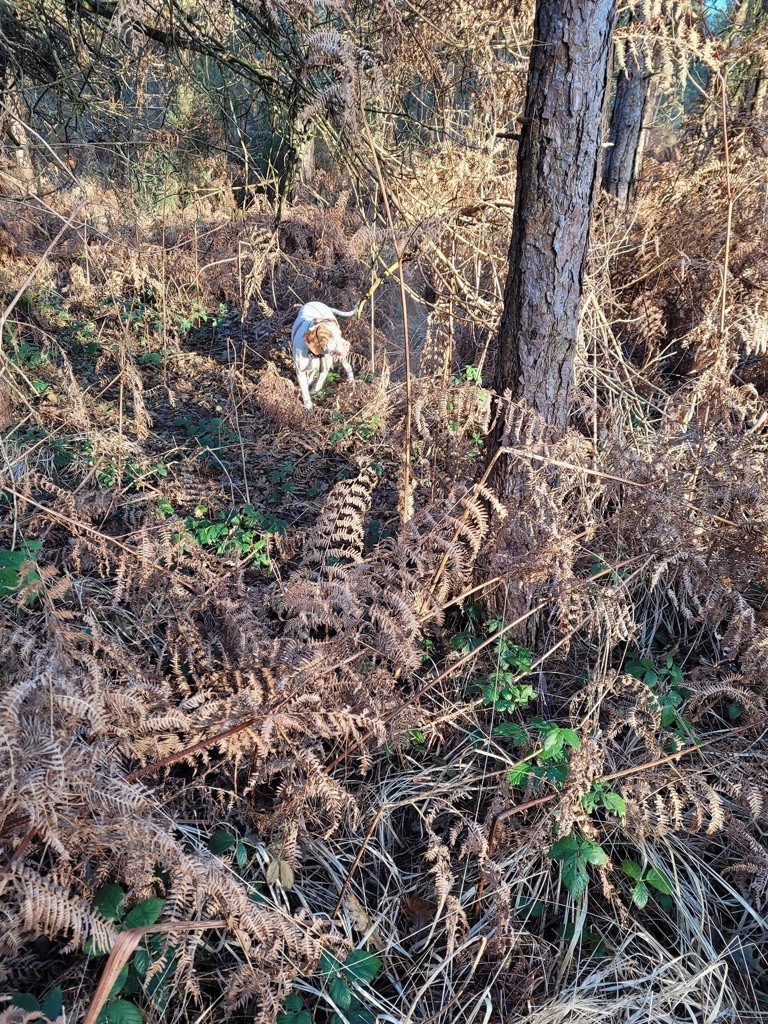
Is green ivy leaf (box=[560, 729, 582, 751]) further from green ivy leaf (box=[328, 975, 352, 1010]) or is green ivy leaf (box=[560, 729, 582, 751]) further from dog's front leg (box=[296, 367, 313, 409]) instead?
dog's front leg (box=[296, 367, 313, 409])

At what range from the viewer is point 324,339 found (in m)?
4.82

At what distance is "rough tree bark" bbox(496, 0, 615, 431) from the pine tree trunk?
2704mm

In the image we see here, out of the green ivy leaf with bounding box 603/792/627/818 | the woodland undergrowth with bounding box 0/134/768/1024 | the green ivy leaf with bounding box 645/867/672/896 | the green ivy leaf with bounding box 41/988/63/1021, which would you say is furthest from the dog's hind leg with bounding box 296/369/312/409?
the green ivy leaf with bounding box 41/988/63/1021

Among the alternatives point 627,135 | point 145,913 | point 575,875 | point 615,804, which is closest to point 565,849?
point 575,875

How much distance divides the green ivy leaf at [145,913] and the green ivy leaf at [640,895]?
1473 mm

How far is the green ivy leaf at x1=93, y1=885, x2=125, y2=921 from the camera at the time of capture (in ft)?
6.07

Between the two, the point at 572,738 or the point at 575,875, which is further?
the point at 572,738

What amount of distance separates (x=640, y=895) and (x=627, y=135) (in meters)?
4.90

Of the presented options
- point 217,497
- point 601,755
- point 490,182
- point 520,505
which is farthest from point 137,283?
point 601,755

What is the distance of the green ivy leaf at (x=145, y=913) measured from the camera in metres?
1.82

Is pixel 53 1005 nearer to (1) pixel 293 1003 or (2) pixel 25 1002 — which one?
(2) pixel 25 1002

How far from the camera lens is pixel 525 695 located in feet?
8.68

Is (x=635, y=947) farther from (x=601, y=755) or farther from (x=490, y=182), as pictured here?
(x=490, y=182)

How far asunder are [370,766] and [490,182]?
10.3 feet
